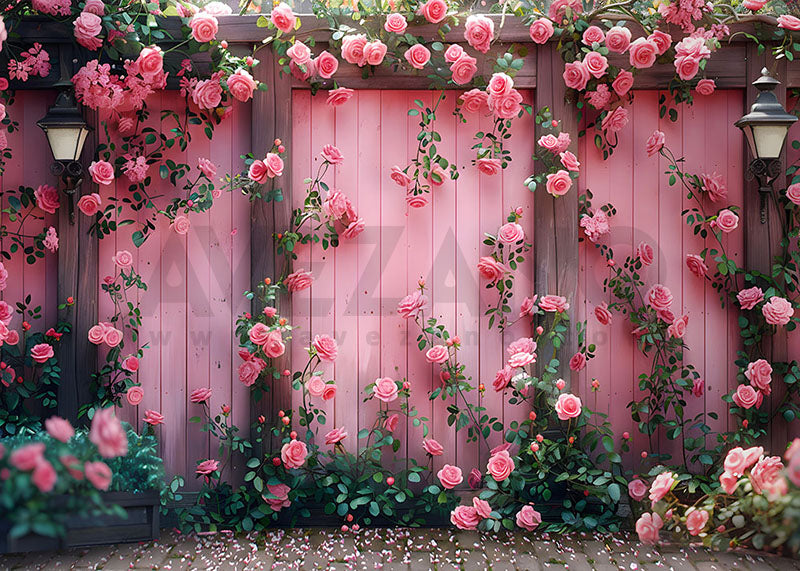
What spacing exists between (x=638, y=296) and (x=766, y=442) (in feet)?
3.14

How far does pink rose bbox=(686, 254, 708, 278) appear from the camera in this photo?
2.82 metres

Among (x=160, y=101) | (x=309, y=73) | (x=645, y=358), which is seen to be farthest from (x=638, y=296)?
(x=160, y=101)

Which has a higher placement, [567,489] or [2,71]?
[2,71]

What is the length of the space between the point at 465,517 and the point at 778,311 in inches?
68.9

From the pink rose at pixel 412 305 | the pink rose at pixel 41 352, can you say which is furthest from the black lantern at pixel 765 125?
the pink rose at pixel 41 352

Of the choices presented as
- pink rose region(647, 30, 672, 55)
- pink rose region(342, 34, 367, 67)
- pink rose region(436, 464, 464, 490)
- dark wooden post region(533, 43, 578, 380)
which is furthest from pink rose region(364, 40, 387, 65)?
pink rose region(436, 464, 464, 490)

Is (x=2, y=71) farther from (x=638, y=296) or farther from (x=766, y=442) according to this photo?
(x=766, y=442)

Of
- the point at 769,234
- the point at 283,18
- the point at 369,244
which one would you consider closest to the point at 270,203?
the point at 369,244

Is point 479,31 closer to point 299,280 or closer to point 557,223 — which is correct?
point 557,223

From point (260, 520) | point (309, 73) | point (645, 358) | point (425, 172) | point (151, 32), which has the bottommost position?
point (260, 520)

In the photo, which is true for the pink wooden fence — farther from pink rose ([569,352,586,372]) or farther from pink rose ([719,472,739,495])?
pink rose ([719,472,739,495])

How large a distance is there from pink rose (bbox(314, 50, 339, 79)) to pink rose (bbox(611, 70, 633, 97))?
1343 mm

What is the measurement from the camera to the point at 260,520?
272cm

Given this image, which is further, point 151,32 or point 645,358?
point 645,358
